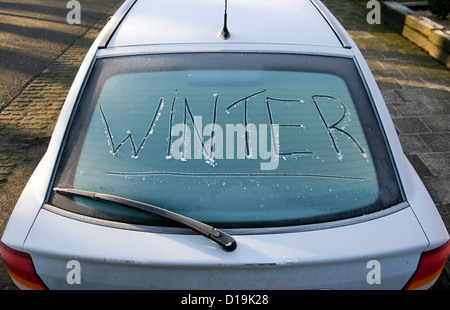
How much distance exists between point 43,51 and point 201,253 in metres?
6.28

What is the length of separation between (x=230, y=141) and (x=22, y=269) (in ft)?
3.20

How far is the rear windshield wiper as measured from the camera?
139 centimetres

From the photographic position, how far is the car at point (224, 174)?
1388 millimetres

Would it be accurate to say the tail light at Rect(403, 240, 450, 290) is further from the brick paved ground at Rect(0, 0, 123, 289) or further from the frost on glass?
the brick paved ground at Rect(0, 0, 123, 289)

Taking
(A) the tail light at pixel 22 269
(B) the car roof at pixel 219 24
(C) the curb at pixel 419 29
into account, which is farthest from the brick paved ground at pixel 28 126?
(C) the curb at pixel 419 29

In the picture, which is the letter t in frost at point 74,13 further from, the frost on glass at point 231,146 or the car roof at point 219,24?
the frost on glass at point 231,146

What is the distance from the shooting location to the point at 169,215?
148 cm

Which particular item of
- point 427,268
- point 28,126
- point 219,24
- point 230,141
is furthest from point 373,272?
point 28,126

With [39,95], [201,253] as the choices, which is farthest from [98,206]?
[39,95]

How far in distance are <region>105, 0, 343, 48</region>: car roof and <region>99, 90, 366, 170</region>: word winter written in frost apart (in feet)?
1.44

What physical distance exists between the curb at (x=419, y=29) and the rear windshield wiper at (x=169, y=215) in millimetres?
5770

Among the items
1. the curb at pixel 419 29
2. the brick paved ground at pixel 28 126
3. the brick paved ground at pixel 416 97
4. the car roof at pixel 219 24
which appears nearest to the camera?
the car roof at pixel 219 24
